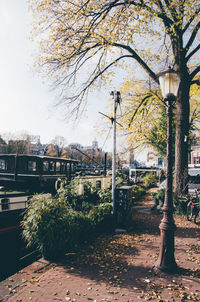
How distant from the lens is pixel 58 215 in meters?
5.06

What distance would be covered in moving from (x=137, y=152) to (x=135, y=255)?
17.4 meters

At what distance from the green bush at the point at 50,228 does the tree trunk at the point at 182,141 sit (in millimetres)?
6761

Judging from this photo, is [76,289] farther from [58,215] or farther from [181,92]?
[181,92]

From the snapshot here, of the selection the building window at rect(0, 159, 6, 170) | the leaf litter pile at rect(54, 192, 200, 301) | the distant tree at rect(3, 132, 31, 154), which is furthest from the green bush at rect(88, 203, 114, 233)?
the distant tree at rect(3, 132, 31, 154)

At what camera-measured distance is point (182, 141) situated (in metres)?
10.8

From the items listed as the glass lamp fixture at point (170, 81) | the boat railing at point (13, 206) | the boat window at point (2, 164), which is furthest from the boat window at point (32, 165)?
the glass lamp fixture at point (170, 81)

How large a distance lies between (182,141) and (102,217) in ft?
19.7

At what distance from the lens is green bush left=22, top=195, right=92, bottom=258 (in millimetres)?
4773

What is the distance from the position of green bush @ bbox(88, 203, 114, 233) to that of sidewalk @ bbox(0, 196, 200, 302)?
891 mm

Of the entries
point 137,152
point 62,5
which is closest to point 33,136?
point 137,152

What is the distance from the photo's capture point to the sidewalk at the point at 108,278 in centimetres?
356

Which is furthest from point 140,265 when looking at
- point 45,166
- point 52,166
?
point 52,166

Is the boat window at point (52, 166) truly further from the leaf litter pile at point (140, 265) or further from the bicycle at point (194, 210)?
the bicycle at point (194, 210)

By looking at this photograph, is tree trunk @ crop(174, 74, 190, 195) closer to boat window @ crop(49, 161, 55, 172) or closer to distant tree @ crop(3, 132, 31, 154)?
boat window @ crop(49, 161, 55, 172)
